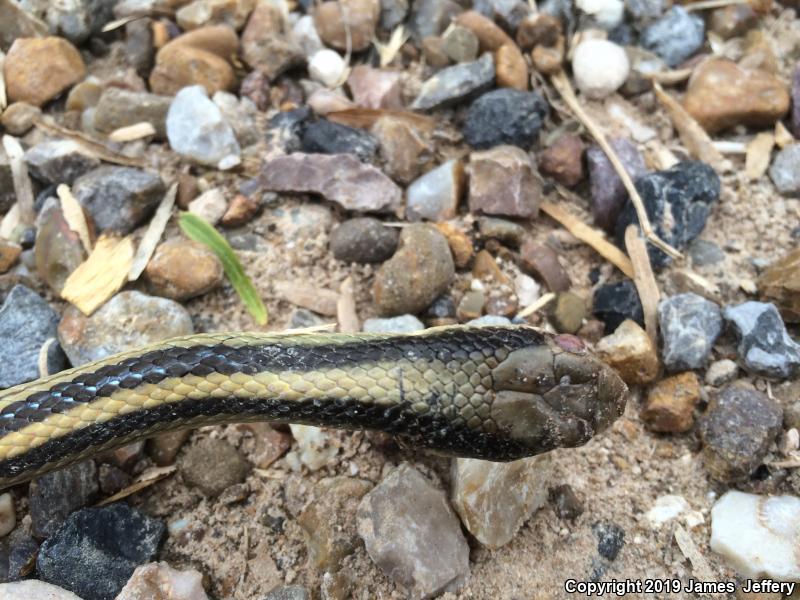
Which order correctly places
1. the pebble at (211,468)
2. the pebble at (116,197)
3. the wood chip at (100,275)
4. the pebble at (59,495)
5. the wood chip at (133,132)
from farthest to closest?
1. the wood chip at (133,132)
2. the pebble at (116,197)
3. the wood chip at (100,275)
4. the pebble at (211,468)
5. the pebble at (59,495)

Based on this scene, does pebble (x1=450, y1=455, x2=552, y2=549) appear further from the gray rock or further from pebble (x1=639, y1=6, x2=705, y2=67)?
pebble (x1=639, y1=6, x2=705, y2=67)

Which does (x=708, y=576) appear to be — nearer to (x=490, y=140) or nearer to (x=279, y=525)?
(x=279, y=525)

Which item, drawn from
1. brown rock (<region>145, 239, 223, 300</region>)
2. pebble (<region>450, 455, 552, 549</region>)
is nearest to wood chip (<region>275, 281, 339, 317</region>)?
brown rock (<region>145, 239, 223, 300</region>)

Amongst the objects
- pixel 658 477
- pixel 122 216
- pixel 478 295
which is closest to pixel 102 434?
pixel 122 216

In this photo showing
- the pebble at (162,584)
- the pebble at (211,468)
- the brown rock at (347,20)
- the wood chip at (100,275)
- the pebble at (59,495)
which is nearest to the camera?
the pebble at (162,584)

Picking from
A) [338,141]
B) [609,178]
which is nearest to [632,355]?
[609,178]

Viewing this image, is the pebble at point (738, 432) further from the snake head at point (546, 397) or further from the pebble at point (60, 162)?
the pebble at point (60, 162)

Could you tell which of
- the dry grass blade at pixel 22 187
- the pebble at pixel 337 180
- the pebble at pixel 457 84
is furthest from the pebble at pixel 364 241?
the dry grass blade at pixel 22 187
